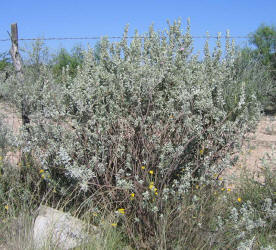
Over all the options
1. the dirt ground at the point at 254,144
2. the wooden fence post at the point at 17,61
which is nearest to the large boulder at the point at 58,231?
the wooden fence post at the point at 17,61

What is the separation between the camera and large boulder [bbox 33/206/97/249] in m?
2.96

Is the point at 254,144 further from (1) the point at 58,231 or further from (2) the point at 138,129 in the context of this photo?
(1) the point at 58,231

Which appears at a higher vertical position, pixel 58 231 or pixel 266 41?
pixel 266 41

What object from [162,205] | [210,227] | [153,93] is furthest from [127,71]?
[210,227]

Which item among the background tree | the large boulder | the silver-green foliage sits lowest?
the large boulder

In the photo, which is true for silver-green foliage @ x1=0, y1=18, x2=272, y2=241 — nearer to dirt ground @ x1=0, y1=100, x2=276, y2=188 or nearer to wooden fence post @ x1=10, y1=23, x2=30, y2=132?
wooden fence post @ x1=10, y1=23, x2=30, y2=132

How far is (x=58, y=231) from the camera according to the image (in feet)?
10.0

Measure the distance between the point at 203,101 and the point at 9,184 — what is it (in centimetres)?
228

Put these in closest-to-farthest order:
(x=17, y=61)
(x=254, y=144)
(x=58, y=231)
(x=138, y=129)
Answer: (x=58, y=231), (x=138, y=129), (x=17, y=61), (x=254, y=144)

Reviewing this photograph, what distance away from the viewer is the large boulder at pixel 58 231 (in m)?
2.96

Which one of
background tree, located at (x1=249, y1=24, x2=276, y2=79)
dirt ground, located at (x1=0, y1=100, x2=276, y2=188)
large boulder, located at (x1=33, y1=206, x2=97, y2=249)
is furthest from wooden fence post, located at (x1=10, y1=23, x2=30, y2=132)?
background tree, located at (x1=249, y1=24, x2=276, y2=79)

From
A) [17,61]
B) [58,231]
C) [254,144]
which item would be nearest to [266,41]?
[254,144]

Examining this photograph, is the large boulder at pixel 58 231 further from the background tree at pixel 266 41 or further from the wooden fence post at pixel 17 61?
the background tree at pixel 266 41

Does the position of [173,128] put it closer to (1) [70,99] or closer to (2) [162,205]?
(2) [162,205]
